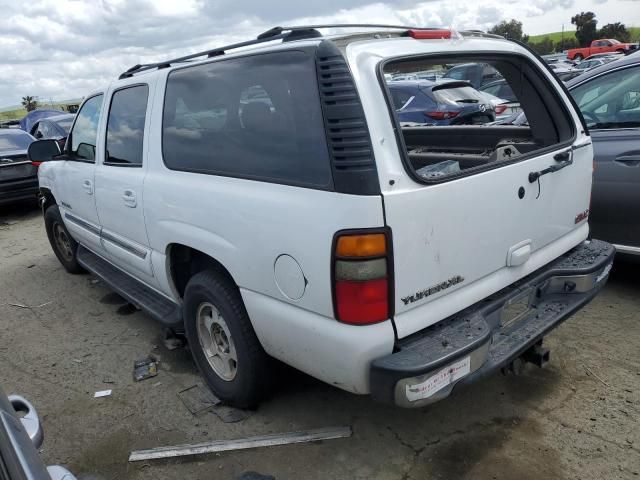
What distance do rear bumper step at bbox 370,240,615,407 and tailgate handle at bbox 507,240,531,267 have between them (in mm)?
154

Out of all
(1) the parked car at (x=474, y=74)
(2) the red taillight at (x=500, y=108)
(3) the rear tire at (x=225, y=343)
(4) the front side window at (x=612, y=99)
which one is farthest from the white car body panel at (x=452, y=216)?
(1) the parked car at (x=474, y=74)

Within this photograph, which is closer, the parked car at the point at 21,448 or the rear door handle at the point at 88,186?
the parked car at the point at 21,448

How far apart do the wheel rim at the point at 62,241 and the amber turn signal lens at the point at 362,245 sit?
438cm

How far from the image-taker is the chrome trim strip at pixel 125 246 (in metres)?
3.59

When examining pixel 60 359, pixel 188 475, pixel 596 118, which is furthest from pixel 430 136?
pixel 60 359

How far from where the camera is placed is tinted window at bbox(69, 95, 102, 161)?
4.26m

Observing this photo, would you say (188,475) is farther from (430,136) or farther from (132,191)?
(430,136)

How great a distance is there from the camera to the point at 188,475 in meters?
2.65

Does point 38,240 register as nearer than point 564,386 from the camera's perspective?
No

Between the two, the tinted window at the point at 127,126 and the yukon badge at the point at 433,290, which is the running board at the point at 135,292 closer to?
the tinted window at the point at 127,126

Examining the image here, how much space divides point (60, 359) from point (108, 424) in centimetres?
108

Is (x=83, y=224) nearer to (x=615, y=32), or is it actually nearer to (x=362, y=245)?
(x=362, y=245)

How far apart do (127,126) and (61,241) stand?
2.73 m

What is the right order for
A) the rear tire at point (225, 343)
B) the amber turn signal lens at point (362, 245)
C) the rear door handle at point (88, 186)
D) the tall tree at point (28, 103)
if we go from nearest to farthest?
the amber turn signal lens at point (362, 245), the rear tire at point (225, 343), the rear door handle at point (88, 186), the tall tree at point (28, 103)
